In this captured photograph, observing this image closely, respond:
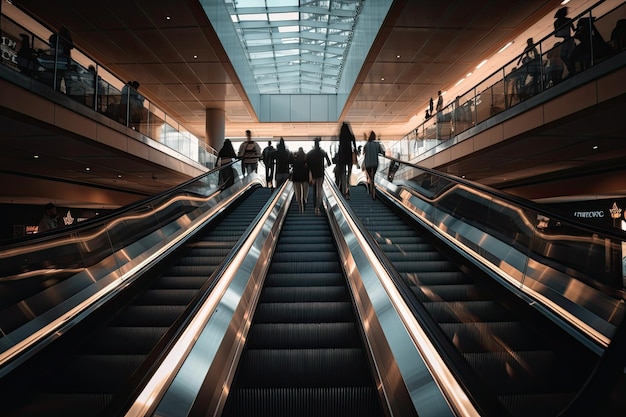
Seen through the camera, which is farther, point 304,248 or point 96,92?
point 96,92

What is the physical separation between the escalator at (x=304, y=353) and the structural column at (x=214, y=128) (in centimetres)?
1611

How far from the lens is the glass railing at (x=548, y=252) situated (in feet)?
11.2

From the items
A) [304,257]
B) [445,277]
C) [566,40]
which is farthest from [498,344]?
[566,40]

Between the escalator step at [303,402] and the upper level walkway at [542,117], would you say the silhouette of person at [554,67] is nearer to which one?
the upper level walkway at [542,117]

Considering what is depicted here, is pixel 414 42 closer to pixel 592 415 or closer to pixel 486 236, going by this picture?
pixel 486 236

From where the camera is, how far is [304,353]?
3.75 metres

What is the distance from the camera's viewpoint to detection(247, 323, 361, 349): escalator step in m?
4.13

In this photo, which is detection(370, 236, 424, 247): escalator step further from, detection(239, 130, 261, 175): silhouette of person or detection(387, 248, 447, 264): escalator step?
detection(239, 130, 261, 175): silhouette of person

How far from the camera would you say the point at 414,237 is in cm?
760

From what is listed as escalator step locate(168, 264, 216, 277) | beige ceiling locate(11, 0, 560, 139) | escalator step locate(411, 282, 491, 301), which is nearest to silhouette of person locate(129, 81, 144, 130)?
beige ceiling locate(11, 0, 560, 139)

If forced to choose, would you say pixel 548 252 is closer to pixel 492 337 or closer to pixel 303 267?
pixel 492 337

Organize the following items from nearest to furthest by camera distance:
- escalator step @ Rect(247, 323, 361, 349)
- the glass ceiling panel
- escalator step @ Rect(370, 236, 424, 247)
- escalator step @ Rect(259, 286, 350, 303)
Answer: escalator step @ Rect(247, 323, 361, 349)
escalator step @ Rect(259, 286, 350, 303)
escalator step @ Rect(370, 236, 424, 247)
the glass ceiling panel

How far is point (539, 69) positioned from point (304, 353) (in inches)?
338

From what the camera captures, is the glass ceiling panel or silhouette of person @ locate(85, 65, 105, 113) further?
the glass ceiling panel
